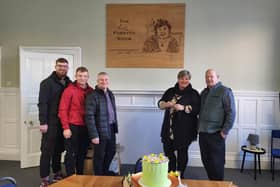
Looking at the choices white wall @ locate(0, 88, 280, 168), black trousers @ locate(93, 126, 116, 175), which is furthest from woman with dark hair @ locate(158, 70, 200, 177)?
white wall @ locate(0, 88, 280, 168)

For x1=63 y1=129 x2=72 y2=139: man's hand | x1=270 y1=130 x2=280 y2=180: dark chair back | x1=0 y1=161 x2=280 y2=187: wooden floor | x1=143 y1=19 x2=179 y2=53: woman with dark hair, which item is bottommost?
x1=0 y1=161 x2=280 y2=187: wooden floor

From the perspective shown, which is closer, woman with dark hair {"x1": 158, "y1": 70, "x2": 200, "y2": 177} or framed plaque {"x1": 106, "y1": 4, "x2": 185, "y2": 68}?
woman with dark hair {"x1": 158, "y1": 70, "x2": 200, "y2": 177}

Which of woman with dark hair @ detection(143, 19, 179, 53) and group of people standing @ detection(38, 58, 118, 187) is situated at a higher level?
woman with dark hair @ detection(143, 19, 179, 53)

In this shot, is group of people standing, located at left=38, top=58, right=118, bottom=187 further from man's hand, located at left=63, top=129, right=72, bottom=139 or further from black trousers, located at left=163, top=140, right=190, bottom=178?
black trousers, located at left=163, top=140, right=190, bottom=178

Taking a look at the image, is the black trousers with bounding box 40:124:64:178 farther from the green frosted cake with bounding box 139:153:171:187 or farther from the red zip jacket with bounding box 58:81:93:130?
the green frosted cake with bounding box 139:153:171:187

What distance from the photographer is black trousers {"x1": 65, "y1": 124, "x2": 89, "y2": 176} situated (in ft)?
10.5

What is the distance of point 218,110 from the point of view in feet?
10.0

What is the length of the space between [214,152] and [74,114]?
5.30 ft

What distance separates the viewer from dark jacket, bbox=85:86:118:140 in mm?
3053

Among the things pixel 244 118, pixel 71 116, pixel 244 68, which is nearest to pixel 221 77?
pixel 244 68

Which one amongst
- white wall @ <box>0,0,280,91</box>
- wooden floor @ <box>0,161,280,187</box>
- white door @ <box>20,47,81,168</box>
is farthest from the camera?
white wall @ <box>0,0,280,91</box>

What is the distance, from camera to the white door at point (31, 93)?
4074 mm

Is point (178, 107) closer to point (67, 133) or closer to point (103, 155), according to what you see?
point (103, 155)

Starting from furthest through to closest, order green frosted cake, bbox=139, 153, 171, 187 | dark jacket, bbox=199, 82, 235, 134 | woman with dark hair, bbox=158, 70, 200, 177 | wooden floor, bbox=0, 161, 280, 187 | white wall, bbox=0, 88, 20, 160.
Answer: white wall, bbox=0, 88, 20, 160 → wooden floor, bbox=0, 161, 280, 187 → woman with dark hair, bbox=158, 70, 200, 177 → dark jacket, bbox=199, 82, 235, 134 → green frosted cake, bbox=139, 153, 171, 187
